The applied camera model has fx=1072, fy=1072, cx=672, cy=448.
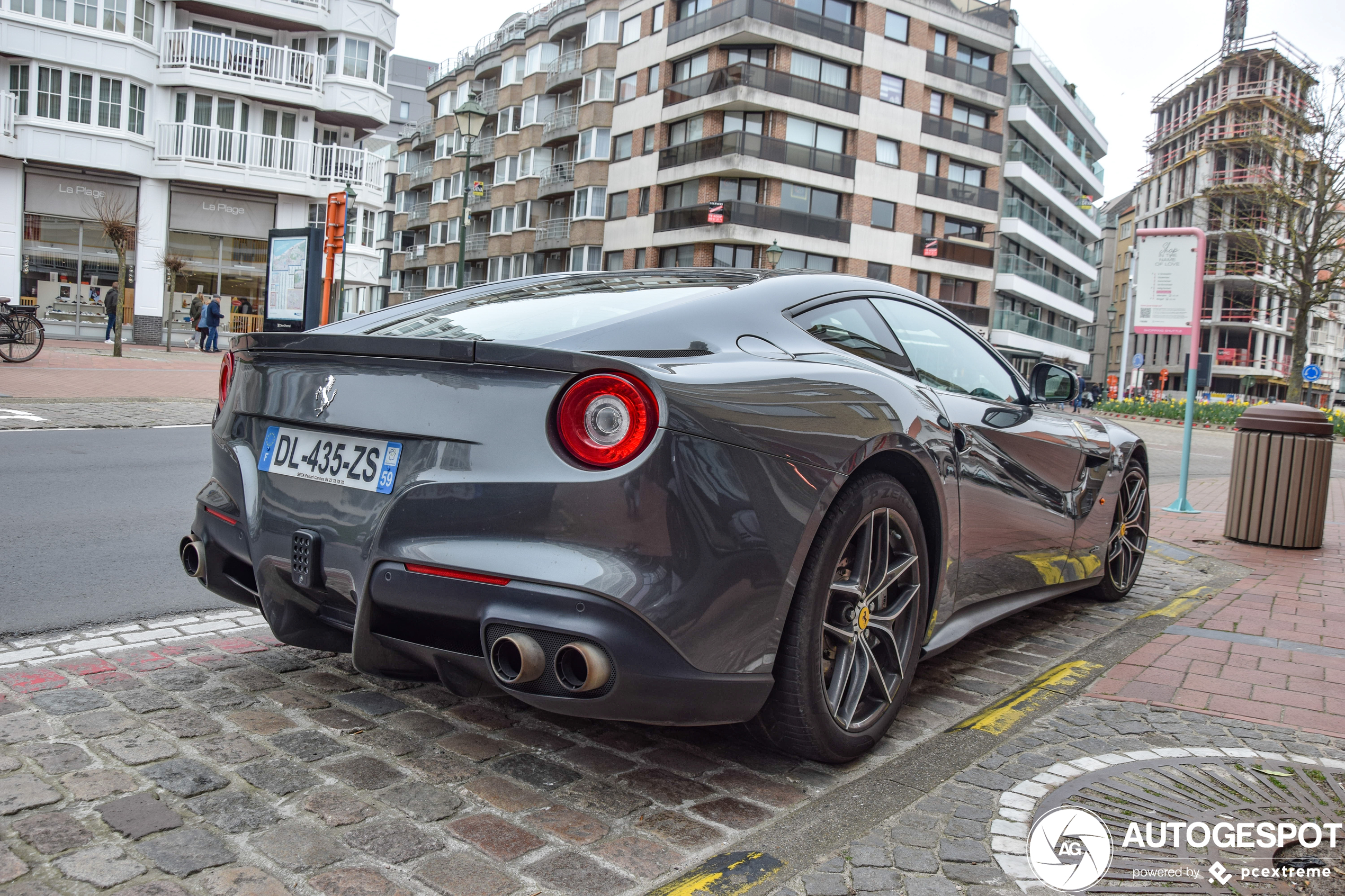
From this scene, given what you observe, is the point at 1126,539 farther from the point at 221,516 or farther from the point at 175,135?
the point at 175,135

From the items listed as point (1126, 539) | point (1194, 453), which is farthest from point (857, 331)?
point (1194, 453)

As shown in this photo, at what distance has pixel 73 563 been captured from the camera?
4.82 m

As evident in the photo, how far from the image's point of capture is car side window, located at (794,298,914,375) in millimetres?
3207

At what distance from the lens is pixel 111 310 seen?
27.9 meters

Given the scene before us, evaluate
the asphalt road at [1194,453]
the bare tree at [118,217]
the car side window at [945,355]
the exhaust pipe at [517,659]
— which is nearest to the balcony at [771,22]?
the asphalt road at [1194,453]

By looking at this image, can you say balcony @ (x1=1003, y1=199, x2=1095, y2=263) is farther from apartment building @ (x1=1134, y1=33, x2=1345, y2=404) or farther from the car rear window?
the car rear window

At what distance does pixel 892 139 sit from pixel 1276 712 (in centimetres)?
4744

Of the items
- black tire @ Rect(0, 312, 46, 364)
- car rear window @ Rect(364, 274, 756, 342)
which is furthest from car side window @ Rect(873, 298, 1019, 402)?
black tire @ Rect(0, 312, 46, 364)

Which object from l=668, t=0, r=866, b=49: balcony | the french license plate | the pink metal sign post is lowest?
the french license plate

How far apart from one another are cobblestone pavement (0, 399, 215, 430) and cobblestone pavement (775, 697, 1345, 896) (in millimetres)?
9335

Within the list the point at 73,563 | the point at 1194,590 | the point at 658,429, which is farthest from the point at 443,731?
the point at 1194,590

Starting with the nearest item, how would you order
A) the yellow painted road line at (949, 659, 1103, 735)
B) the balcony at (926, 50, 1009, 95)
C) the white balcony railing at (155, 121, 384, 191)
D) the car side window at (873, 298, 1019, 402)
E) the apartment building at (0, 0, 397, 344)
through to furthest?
1. the yellow painted road line at (949, 659, 1103, 735)
2. the car side window at (873, 298, 1019, 402)
3. the apartment building at (0, 0, 397, 344)
4. the white balcony railing at (155, 121, 384, 191)
5. the balcony at (926, 50, 1009, 95)

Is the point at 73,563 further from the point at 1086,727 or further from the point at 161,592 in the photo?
the point at 1086,727

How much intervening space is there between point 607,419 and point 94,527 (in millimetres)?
4473
